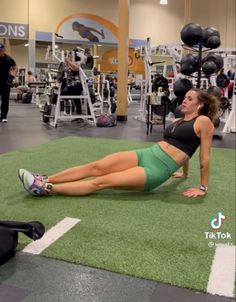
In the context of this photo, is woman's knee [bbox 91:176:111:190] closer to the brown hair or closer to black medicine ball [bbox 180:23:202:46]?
the brown hair

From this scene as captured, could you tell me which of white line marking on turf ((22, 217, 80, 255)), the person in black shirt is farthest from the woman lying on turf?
the person in black shirt

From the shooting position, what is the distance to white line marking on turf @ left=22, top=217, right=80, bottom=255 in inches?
78.4

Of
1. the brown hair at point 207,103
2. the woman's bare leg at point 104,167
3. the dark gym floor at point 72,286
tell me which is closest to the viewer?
the dark gym floor at point 72,286

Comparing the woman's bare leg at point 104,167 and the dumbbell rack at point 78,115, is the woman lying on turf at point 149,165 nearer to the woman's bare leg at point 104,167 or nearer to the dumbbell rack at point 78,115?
the woman's bare leg at point 104,167

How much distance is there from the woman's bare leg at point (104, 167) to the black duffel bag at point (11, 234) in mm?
947

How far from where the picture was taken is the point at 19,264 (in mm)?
1848

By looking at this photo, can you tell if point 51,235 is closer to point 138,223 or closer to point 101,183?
point 138,223

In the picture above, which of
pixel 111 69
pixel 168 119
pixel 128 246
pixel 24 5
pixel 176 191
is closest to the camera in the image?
pixel 128 246

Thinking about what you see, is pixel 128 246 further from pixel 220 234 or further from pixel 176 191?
pixel 176 191

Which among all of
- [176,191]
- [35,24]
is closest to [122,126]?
[176,191]

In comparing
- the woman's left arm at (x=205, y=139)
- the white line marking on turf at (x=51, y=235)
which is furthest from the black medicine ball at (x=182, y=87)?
the white line marking on turf at (x=51, y=235)

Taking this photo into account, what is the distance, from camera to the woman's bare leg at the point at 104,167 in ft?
9.28

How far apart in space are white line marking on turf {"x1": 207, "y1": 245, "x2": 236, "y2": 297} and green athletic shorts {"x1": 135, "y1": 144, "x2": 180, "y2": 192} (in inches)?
32.7

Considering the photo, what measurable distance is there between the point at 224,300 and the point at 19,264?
3.18 feet
